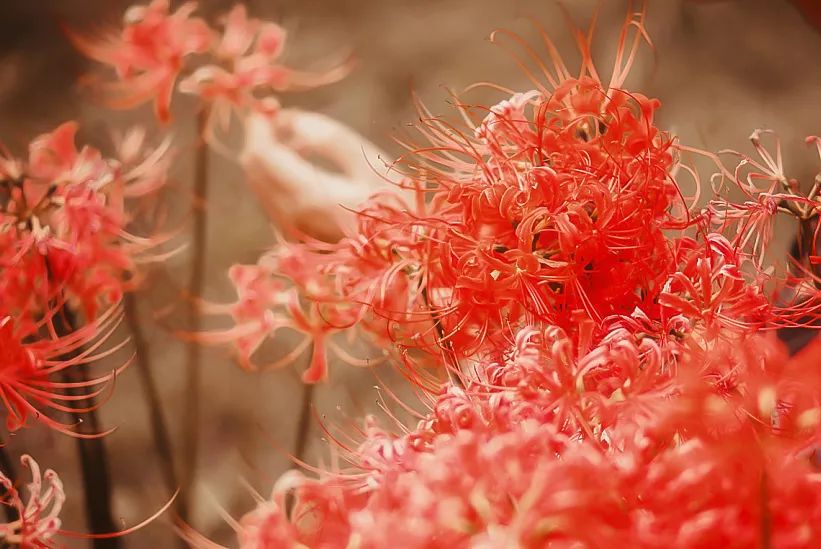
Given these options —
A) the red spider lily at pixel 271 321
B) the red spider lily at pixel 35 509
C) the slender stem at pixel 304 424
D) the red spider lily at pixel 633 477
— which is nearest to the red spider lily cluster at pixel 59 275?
the red spider lily at pixel 35 509

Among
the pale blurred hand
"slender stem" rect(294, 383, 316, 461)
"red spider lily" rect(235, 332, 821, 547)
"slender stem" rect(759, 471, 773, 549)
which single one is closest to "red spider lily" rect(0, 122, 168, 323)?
the pale blurred hand

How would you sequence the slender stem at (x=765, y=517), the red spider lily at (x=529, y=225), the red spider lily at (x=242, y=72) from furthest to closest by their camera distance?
1. the red spider lily at (x=242, y=72)
2. the red spider lily at (x=529, y=225)
3. the slender stem at (x=765, y=517)

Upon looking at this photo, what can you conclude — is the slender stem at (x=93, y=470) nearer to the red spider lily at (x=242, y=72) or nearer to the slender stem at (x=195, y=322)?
the slender stem at (x=195, y=322)

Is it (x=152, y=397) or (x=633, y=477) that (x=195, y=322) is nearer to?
(x=152, y=397)

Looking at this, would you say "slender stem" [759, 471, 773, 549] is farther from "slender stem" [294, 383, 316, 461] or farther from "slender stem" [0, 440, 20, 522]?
"slender stem" [0, 440, 20, 522]

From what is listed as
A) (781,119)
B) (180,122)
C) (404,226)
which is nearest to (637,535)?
(404,226)

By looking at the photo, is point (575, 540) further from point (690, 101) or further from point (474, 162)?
point (690, 101)
